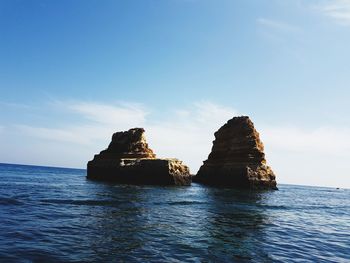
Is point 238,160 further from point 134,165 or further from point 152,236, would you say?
point 152,236

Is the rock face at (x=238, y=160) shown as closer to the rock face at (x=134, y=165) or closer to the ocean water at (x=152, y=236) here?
the rock face at (x=134, y=165)

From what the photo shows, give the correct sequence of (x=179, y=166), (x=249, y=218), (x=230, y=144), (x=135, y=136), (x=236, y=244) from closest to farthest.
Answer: (x=236, y=244)
(x=249, y=218)
(x=179, y=166)
(x=135, y=136)
(x=230, y=144)

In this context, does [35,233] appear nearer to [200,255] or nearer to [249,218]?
[200,255]

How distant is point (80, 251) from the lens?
12.1m

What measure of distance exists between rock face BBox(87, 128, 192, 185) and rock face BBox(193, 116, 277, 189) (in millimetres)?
10146

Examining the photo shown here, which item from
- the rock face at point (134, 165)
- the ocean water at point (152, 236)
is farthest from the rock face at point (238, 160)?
the ocean water at point (152, 236)

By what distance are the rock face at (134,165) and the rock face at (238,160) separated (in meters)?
10.1

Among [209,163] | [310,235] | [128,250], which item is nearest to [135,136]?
[209,163]

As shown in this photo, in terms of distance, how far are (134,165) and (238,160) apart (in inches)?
840

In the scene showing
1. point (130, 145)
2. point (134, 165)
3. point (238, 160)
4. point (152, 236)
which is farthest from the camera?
point (238, 160)

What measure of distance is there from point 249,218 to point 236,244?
379 inches

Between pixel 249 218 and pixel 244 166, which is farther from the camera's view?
pixel 244 166

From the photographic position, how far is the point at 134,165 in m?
58.3

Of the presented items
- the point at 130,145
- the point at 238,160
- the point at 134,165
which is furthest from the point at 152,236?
the point at 238,160
